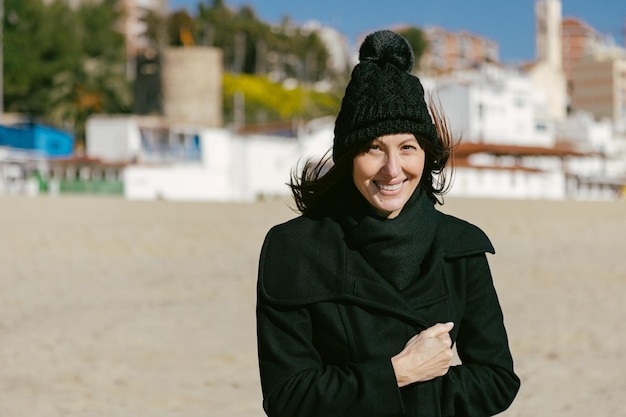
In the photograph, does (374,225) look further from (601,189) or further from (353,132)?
(601,189)

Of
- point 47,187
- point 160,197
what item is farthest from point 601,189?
point 47,187

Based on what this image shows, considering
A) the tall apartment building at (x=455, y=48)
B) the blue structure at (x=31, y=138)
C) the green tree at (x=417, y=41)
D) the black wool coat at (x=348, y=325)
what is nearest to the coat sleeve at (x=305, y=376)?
the black wool coat at (x=348, y=325)

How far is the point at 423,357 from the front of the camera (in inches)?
75.9

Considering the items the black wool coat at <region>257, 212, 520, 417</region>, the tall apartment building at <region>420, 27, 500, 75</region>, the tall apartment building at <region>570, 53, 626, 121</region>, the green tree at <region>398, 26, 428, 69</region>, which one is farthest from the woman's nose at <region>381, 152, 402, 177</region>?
the tall apartment building at <region>420, 27, 500, 75</region>

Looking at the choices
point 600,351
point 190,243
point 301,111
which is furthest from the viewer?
point 301,111

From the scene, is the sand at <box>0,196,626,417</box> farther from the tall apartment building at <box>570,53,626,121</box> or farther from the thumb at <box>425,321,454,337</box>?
the tall apartment building at <box>570,53,626,121</box>

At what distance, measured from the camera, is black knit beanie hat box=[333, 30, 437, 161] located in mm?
1953

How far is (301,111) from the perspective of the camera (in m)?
83.2

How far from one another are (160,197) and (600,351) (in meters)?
35.8

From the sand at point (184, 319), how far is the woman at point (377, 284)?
4.17 meters

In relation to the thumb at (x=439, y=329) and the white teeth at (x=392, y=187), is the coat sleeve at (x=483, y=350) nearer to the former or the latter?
the thumb at (x=439, y=329)

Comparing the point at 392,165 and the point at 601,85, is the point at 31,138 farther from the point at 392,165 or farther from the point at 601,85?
the point at 601,85

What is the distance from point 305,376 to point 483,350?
0.43 meters

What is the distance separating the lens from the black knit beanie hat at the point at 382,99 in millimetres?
1953
